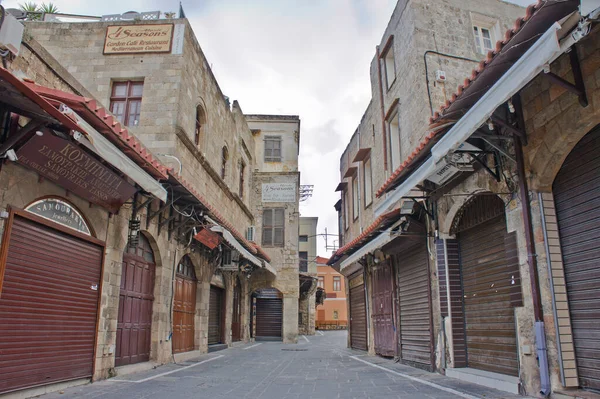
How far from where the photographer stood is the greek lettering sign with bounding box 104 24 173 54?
12.8 metres

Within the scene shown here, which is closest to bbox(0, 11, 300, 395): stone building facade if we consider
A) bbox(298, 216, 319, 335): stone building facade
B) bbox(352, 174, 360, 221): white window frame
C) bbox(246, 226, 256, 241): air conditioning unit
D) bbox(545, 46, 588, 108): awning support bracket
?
bbox(246, 226, 256, 241): air conditioning unit

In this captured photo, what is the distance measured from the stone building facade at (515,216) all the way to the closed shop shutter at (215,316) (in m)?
8.19

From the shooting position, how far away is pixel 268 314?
1008 inches

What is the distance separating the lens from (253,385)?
7.43 m

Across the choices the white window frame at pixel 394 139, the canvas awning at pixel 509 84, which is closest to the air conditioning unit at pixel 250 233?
the white window frame at pixel 394 139

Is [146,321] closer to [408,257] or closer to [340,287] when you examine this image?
[408,257]

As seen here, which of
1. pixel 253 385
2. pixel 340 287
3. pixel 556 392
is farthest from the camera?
pixel 340 287

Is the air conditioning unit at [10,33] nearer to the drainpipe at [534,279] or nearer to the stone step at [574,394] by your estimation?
the drainpipe at [534,279]

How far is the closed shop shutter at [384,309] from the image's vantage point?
39.5 ft

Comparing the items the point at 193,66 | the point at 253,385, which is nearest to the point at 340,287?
the point at 193,66

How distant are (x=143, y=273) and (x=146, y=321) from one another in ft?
3.64

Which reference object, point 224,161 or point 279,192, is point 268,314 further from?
point 224,161

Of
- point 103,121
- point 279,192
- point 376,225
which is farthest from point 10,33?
point 279,192

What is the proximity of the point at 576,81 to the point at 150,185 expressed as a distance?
20.6ft
